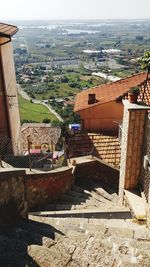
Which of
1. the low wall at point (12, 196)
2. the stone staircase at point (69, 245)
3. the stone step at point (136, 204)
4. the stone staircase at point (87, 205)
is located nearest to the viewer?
the stone staircase at point (69, 245)

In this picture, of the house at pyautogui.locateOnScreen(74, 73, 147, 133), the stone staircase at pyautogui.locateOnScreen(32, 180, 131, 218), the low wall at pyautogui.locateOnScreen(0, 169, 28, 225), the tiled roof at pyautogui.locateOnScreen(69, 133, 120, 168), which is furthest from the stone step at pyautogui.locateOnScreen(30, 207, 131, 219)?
the house at pyautogui.locateOnScreen(74, 73, 147, 133)

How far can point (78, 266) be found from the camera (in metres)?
5.65

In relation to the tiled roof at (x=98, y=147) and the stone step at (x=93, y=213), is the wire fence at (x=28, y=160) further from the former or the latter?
the tiled roof at (x=98, y=147)

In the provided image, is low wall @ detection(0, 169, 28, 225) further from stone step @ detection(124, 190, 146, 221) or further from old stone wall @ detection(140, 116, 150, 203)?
old stone wall @ detection(140, 116, 150, 203)

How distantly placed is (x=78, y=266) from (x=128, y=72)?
5770 inches

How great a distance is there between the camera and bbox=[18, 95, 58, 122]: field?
266 feet

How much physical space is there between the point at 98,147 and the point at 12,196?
8.65m

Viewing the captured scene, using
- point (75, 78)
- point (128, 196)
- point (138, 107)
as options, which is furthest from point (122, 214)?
point (75, 78)

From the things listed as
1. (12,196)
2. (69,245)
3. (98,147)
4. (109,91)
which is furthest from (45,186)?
(109,91)

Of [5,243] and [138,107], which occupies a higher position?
[138,107]

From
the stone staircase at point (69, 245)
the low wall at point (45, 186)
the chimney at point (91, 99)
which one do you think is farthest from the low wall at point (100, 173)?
the stone staircase at point (69, 245)

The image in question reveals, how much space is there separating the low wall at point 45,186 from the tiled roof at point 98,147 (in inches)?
127

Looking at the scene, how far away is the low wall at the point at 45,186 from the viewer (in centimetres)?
1085

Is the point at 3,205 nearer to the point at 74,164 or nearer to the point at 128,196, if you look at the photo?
the point at 128,196
